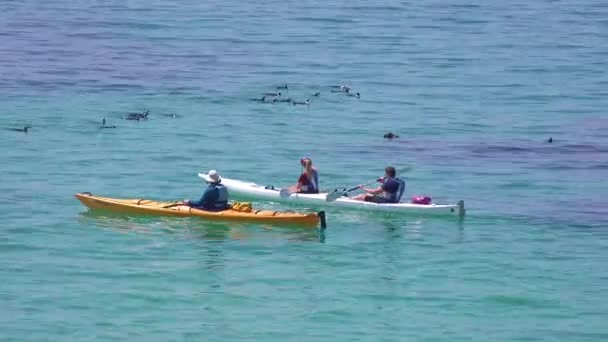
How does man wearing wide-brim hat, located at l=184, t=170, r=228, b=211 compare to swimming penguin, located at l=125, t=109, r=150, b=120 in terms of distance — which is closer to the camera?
man wearing wide-brim hat, located at l=184, t=170, r=228, b=211

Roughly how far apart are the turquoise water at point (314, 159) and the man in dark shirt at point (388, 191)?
553 millimetres

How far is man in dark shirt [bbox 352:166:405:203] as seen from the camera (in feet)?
143

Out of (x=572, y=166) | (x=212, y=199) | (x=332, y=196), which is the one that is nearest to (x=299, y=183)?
(x=332, y=196)

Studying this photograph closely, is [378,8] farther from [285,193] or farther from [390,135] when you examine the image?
[285,193]

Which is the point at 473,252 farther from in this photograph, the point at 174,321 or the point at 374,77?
the point at 374,77

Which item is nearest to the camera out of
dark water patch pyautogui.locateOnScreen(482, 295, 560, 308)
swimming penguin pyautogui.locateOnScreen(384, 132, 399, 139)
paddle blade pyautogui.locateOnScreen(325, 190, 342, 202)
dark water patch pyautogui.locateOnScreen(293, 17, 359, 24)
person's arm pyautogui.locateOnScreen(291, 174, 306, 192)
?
dark water patch pyautogui.locateOnScreen(482, 295, 560, 308)

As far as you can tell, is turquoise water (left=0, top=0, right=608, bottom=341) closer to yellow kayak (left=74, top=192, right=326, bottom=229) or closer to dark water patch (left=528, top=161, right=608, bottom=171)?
dark water patch (left=528, top=161, right=608, bottom=171)

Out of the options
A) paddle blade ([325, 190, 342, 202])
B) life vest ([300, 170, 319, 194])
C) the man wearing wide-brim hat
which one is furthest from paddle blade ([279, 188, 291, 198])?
the man wearing wide-brim hat

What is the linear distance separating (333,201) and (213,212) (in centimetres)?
399

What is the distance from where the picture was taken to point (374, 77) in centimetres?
6850

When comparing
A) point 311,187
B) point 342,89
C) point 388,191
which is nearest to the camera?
point 388,191

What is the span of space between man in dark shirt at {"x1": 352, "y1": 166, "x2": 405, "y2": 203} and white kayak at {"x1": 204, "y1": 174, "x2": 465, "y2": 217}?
0.26 metres

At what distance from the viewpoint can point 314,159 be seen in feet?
170

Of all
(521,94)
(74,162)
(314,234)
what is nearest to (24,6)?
(521,94)
